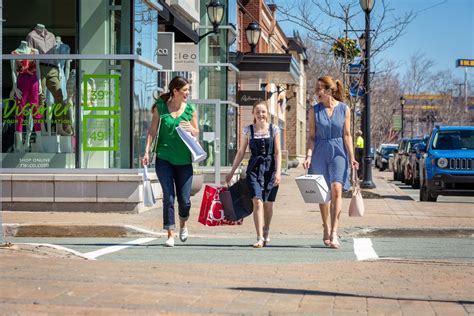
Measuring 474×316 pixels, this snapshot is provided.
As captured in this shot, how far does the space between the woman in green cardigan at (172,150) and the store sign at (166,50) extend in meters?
9.32

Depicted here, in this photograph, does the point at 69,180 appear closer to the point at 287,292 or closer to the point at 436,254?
the point at 436,254

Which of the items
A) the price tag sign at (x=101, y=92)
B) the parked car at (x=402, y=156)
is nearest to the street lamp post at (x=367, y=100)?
the parked car at (x=402, y=156)

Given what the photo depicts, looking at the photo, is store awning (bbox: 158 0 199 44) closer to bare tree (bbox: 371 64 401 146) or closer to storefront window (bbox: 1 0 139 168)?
storefront window (bbox: 1 0 139 168)

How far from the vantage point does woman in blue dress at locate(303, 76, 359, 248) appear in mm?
11703

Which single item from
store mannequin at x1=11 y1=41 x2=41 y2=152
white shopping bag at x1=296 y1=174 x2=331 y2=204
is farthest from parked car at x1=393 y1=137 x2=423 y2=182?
white shopping bag at x1=296 y1=174 x2=331 y2=204

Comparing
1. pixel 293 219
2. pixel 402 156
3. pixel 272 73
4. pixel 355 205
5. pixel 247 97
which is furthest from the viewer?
pixel 402 156

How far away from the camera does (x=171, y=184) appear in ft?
38.5

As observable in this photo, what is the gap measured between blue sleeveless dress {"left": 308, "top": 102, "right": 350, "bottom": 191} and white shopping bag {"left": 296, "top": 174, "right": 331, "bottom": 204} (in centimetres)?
20

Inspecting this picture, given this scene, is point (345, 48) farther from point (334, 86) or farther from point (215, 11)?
point (334, 86)

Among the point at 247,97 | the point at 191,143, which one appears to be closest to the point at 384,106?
the point at 247,97

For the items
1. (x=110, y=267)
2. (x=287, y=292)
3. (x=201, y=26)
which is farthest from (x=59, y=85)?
(x=201, y=26)

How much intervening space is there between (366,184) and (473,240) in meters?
15.0

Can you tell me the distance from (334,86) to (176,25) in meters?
11.4

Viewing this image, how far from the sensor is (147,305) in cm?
654
